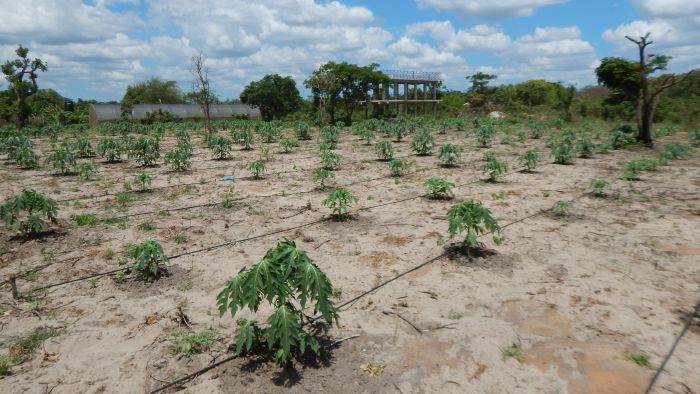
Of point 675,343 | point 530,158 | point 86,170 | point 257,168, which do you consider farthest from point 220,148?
point 675,343

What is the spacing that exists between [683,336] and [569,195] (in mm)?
5460

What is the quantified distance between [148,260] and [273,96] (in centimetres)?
4339

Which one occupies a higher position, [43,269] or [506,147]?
[506,147]

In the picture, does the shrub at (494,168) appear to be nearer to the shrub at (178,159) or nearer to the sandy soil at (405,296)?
the sandy soil at (405,296)

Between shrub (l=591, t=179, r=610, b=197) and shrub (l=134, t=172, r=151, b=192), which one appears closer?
shrub (l=591, t=179, r=610, b=197)

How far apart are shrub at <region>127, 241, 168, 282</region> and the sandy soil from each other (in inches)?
7.0

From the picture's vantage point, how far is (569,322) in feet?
13.3

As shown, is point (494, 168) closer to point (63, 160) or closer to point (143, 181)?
point (143, 181)

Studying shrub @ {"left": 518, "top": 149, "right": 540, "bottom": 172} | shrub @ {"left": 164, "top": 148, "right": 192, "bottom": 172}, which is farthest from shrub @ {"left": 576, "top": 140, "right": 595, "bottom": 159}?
shrub @ {"left": 164, "top": 148, "right": 192, "bottom": 172}

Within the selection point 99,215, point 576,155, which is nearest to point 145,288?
point 99,215

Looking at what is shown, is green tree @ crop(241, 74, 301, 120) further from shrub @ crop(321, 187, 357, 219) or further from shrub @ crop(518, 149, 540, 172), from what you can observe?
shrub @ crop(321, 187, 357, 219)

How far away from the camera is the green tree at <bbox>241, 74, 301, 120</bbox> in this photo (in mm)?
46156

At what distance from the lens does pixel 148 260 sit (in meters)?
4.99

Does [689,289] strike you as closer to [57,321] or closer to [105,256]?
[57,321]
